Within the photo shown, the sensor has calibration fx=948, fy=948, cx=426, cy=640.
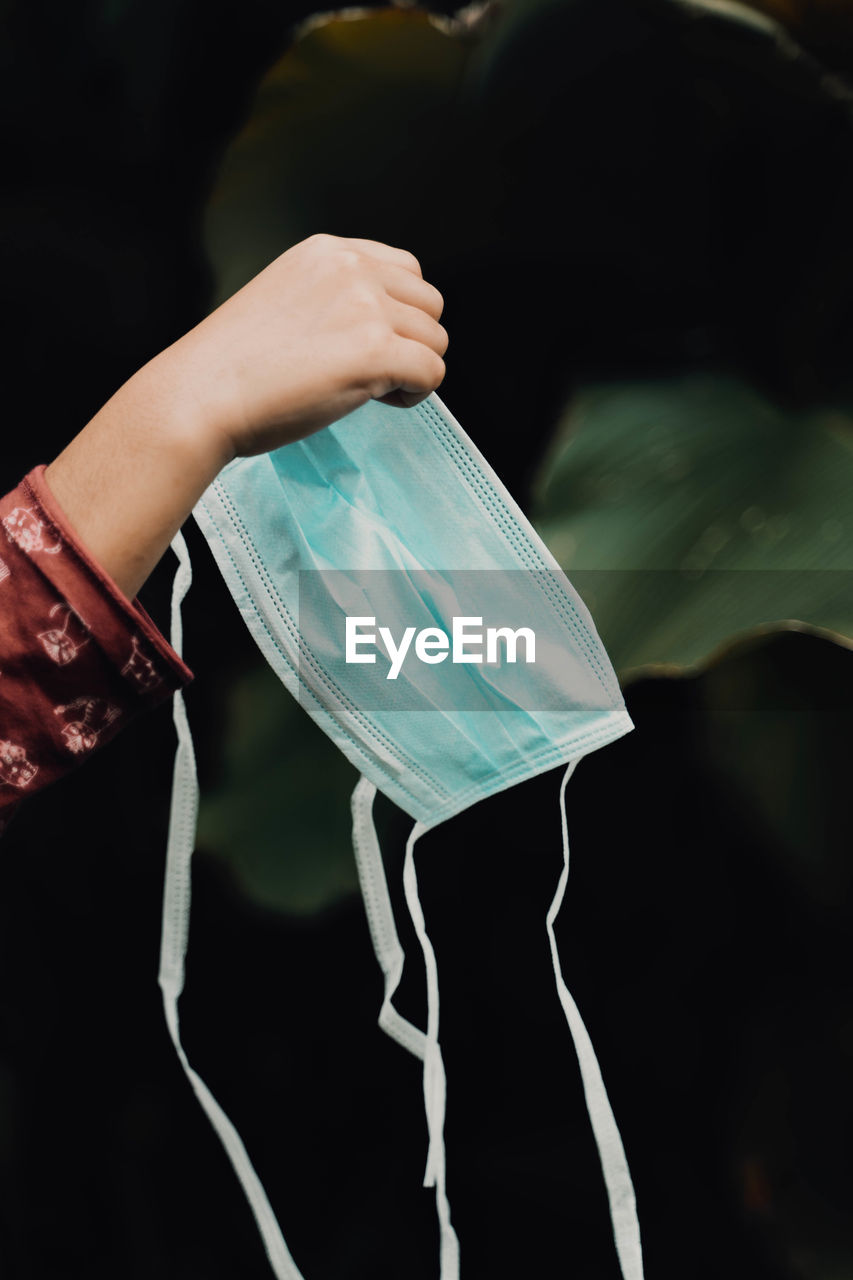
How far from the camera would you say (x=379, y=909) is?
49 centimetres

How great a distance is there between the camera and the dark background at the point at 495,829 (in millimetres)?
440

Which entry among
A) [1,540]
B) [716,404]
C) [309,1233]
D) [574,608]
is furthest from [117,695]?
[309,1233]

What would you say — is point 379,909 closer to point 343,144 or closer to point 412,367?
point 412,367

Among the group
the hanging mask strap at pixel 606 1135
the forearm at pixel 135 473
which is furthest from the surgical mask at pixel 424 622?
the forearm at pixel 135 473

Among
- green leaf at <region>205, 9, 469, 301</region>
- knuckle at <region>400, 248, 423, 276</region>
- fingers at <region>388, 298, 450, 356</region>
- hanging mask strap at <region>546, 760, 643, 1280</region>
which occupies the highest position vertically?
green leaf at <region>205, 9, 469, 301</region>

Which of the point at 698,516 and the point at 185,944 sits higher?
the point at 698,516

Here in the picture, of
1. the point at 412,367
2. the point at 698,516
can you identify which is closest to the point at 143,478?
the point at 412,367

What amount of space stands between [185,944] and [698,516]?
349 millimetres

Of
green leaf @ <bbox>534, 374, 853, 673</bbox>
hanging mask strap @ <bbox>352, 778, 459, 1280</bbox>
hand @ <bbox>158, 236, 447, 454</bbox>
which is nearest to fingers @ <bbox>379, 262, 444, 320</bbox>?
hand @ <bbox>158, 236, 447, 454</bbox>

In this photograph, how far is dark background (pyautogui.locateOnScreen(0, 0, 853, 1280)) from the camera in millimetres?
440

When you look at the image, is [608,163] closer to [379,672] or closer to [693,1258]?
[379,672]

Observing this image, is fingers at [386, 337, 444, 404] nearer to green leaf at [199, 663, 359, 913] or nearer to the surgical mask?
the surgical mask

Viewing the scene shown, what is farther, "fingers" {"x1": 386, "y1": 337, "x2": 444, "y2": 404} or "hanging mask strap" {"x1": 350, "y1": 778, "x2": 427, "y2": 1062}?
"hanging mask strap" {"x1": 350, "y1": 778, "x2": 427, "y2": 1062}

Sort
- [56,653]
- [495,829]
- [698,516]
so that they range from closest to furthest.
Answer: [56,653] < [698,516] < [495,829]
